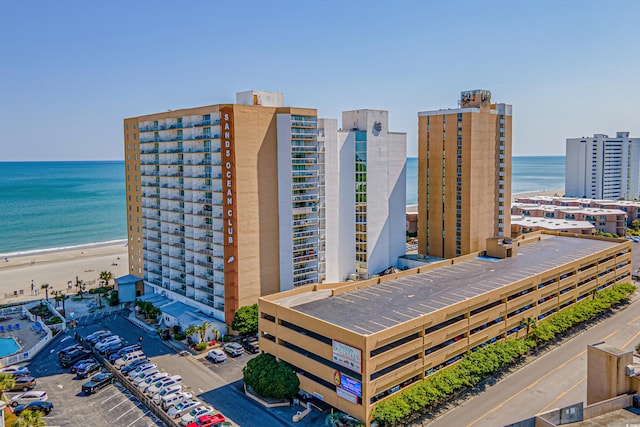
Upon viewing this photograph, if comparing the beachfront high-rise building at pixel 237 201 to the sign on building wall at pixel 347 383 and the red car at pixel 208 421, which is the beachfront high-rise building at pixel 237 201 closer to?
the red car at pixel 208 421

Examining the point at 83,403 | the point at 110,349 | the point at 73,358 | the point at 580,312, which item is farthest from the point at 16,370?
the point at 580,312

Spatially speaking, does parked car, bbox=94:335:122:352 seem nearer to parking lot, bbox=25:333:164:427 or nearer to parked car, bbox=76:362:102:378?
parking lot, bbox=25:333:164:427

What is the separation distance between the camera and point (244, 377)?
45.9 m

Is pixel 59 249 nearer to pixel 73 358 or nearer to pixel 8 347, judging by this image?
pixel 8 347

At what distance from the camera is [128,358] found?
52219 mm

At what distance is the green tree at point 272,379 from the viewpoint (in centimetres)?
4284

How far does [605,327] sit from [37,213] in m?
184

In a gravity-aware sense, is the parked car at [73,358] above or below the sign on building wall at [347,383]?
below

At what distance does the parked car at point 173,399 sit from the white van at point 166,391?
62 centimetres

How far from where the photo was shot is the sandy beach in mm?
84256

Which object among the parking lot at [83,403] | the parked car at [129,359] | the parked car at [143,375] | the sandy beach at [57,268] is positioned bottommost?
the parking lot at [83,403]

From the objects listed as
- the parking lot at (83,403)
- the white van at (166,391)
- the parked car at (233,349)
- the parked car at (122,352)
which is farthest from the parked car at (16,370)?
the parked car at (233,349)

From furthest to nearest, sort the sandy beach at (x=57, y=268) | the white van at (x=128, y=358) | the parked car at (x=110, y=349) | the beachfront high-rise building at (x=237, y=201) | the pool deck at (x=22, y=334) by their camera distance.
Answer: the sandy beach at (x=57, y=268), the beachfront high-rise building at (x=237, y=201), the pool deck at (x=22, y=334), the parked car at (x=110, y=349), the white van at (x=128, y=358)

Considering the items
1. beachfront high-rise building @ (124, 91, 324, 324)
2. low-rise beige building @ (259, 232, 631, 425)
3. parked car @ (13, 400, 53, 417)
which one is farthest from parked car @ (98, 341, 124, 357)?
low-rise beige building @ (259, 232, 631, 425)
